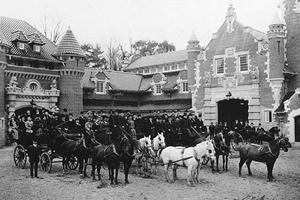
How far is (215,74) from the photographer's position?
3450 cm

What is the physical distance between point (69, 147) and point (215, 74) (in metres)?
21.9

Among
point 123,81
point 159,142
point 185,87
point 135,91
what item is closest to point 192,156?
point 159,142

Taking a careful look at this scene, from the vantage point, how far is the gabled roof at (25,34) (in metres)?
32.5

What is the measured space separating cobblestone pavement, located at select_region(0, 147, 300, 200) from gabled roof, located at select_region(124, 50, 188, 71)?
37.6 meters

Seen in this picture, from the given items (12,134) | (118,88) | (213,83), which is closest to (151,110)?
(118,88)

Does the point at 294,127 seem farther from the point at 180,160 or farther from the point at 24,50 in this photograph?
the point at 24,50

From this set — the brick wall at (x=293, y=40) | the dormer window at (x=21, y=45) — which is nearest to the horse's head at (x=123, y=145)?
the brick wall at (x=293, y=40)

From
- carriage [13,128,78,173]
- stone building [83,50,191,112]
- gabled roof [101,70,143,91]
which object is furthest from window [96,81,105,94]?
carriage [13,128,78,173]

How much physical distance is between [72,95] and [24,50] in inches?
233

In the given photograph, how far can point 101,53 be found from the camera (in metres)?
63.2

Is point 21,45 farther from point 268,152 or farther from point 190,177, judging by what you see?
point 268,152

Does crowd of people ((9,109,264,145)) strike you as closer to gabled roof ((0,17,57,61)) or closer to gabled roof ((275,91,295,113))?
gabled roof ((275,91,295,113))

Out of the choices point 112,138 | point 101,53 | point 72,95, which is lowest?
point 112,138

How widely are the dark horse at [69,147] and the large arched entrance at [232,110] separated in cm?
2015
